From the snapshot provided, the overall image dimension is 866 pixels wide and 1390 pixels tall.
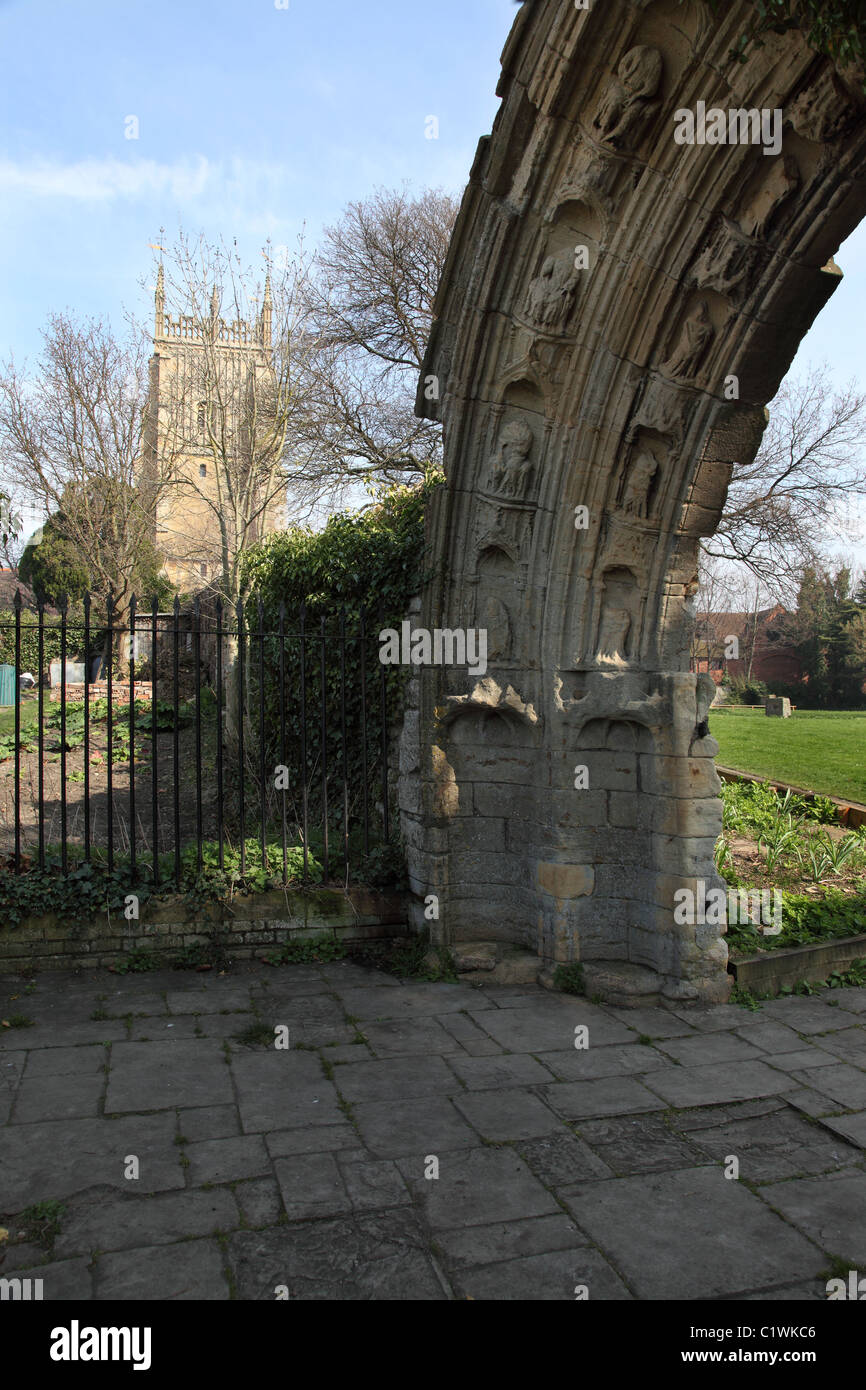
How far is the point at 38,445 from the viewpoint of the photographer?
21641 mm

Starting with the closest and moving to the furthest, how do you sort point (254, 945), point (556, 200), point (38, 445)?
point (556, 200) < point (254, 945) < point (38, 445)

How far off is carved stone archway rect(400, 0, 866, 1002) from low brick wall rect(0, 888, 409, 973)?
36 cm

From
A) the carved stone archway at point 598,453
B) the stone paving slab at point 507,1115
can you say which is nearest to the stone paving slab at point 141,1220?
the stone paving slab at point 507,1115

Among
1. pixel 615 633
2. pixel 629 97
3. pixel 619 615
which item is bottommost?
pixel 615 633

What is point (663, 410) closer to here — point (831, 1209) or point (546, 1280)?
point (831, 1209)

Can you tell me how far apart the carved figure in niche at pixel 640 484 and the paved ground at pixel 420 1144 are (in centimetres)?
273

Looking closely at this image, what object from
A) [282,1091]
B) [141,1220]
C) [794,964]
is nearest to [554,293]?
[794,964]

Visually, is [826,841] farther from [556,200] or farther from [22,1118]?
[22,1118]

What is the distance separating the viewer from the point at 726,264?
4.30m

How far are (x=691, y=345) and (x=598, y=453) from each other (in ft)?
2.32

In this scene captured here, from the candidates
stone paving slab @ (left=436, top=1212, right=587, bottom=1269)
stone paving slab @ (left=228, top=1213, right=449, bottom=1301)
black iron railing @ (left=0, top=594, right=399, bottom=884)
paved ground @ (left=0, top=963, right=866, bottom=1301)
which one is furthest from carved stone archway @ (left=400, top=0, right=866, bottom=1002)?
stone paving slab @ (left=228, top=1213, right=449, bottom=1301)

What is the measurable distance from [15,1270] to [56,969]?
264cm

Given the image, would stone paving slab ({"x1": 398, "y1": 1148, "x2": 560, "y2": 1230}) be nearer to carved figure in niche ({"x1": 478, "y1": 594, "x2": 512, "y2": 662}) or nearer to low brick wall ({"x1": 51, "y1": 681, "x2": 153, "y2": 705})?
carved figure in niche ({"x1": 478, "y1": 594, "x2": 512, "y2": 662})
